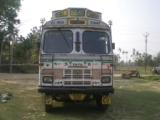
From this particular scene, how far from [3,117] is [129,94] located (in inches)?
370

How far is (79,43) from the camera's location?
16.1m

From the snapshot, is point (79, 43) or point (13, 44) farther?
point (13, 44)

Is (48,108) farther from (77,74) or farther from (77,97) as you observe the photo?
(77,74)

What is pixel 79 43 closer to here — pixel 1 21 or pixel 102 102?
pixel 102 102

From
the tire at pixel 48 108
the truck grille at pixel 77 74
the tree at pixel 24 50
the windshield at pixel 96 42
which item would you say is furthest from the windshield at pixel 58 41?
the tree at pixel 24 50

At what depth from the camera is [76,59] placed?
1573 centimetres

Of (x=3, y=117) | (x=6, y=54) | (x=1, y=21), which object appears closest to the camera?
(x=3, y=117)

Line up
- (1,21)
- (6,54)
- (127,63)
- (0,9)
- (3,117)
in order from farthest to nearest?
(127,63) → (6,54) → (1,21) → (0,9) → (3,117)

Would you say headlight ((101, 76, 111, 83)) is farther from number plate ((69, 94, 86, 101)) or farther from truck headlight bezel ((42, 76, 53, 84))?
truck headlight bezel ((42, 76, 53, 84))

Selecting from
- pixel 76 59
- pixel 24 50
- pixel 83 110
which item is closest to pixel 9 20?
pixel 24 50

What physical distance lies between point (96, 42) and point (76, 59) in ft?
3.46

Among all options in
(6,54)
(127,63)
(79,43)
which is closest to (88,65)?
(79,43)

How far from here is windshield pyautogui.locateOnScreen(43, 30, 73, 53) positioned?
16000mm

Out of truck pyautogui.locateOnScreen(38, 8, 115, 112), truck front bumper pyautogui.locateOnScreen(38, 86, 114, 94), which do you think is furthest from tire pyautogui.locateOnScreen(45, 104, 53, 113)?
truck front bumper pyautogui.locateOnScreen(38, 86, 114, 94)
